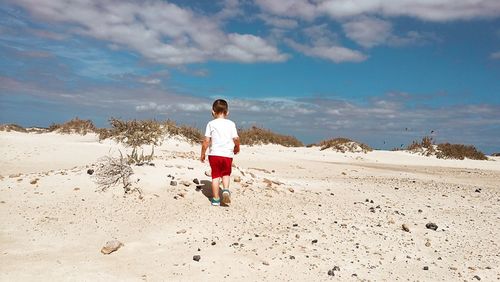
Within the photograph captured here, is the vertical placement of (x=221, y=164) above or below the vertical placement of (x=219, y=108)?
below

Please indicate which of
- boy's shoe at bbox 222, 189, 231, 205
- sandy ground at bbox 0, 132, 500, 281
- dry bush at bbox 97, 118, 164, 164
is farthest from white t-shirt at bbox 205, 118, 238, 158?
dry bush at bbox 97, 118, 164, 164

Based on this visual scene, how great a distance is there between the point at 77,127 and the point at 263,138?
10.1 meters

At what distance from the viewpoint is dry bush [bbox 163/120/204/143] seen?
708 inches

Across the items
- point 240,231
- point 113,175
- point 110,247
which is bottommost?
point 110,247

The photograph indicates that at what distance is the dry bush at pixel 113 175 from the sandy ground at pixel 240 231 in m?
0.13

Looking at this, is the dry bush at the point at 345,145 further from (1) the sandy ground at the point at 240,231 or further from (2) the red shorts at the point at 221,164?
(2) the red shorts at the point at 221,164

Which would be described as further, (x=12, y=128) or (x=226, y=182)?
(x=12, y=128)

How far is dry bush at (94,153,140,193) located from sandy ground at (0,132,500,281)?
13cm

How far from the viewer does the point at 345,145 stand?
2278 cm

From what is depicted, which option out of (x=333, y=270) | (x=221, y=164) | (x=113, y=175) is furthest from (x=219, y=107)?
(x=333, y=270)

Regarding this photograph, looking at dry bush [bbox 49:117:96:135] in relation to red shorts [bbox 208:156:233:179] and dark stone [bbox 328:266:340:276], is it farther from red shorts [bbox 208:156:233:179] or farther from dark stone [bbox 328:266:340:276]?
dark stone [bbox 328:266:340:276]

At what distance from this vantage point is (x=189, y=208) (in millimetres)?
7008

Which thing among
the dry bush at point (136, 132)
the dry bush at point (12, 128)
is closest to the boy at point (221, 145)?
the dry bush at point (136, 132)

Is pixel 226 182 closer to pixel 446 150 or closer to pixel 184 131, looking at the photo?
pixel 184 131
